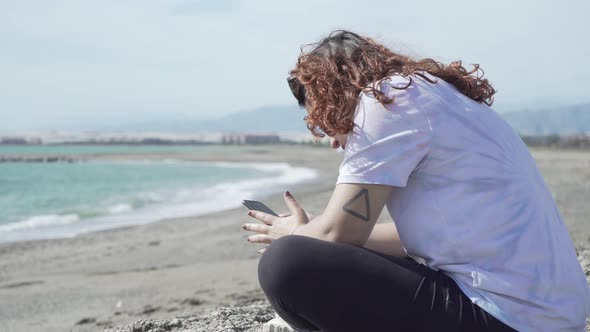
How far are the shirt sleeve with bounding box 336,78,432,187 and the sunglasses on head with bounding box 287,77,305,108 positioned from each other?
12.0 inches

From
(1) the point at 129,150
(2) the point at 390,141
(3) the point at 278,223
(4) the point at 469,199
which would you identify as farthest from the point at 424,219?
(1) the point at 129,150

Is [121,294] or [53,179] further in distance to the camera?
[53,179]

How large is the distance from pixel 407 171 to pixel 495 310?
437 millimetres

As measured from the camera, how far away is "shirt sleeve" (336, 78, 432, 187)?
5.60ft

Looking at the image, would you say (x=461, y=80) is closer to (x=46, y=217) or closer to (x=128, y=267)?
(x=128, y=267)

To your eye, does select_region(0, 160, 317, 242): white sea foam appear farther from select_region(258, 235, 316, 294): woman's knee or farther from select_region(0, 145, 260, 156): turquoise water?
select_region(0, 145, 260, 156): turquoise water

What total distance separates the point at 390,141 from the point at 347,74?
25 centimetres

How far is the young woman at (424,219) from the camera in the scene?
5.65ft

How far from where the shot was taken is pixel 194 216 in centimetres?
1317

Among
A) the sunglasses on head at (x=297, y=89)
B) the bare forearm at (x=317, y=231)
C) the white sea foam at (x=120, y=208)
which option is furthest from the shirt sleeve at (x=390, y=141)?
the white sea foam at (x=120, y=208)

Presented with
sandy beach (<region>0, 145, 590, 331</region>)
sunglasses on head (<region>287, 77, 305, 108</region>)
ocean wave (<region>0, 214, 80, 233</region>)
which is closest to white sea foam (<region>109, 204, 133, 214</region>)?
ocean wave (<region>0, 214, 80, 233</region>)

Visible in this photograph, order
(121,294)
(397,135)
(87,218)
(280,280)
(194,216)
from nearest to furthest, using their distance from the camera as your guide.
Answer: (397,135), (280,280), (121,294), (194,216), (87,218)

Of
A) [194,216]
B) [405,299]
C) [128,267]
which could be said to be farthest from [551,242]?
[194,216]

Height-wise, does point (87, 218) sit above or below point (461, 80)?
below
